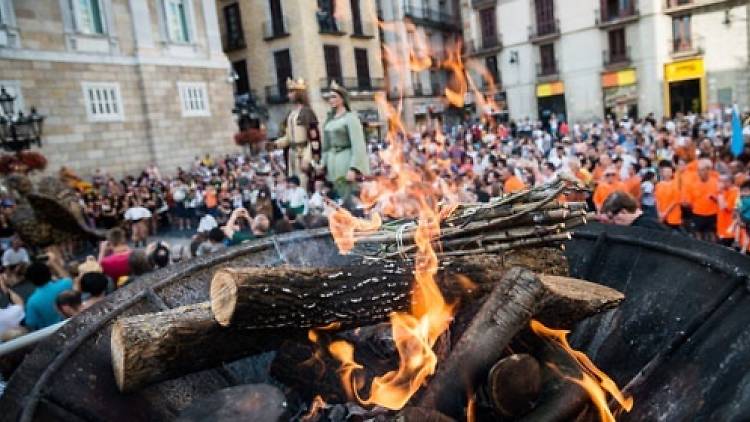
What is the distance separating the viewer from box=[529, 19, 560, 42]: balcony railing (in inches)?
1393

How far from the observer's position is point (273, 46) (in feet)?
104

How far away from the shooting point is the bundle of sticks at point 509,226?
3.29 m

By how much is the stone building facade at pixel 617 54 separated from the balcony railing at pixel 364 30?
29.4 ft

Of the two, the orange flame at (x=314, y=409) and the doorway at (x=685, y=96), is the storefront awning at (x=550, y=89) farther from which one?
the orange flame at (x=314, y=409)

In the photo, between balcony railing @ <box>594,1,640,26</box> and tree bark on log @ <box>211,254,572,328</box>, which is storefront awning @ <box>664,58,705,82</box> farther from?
tree bark on log @ <box>211,254,572,328</box>

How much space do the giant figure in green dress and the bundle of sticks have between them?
4.28m

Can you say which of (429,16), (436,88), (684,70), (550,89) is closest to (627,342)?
(684,70)

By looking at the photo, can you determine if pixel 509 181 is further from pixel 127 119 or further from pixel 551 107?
pixel 551 107

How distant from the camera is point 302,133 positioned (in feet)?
28.4

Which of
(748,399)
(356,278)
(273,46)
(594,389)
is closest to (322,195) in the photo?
(356,278)

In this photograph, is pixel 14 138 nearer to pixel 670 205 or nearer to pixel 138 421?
pixel 138 421

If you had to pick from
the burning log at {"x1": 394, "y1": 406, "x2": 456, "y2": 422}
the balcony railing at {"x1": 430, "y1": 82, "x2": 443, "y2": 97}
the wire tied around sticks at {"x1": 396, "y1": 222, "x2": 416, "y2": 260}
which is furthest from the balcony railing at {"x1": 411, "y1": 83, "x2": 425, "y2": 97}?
the burning log at {"x1": 394, "y1": 406, "x2": 456, "y2": 422}

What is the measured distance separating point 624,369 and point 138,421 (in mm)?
2683

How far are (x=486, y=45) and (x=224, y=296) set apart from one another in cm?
3891
